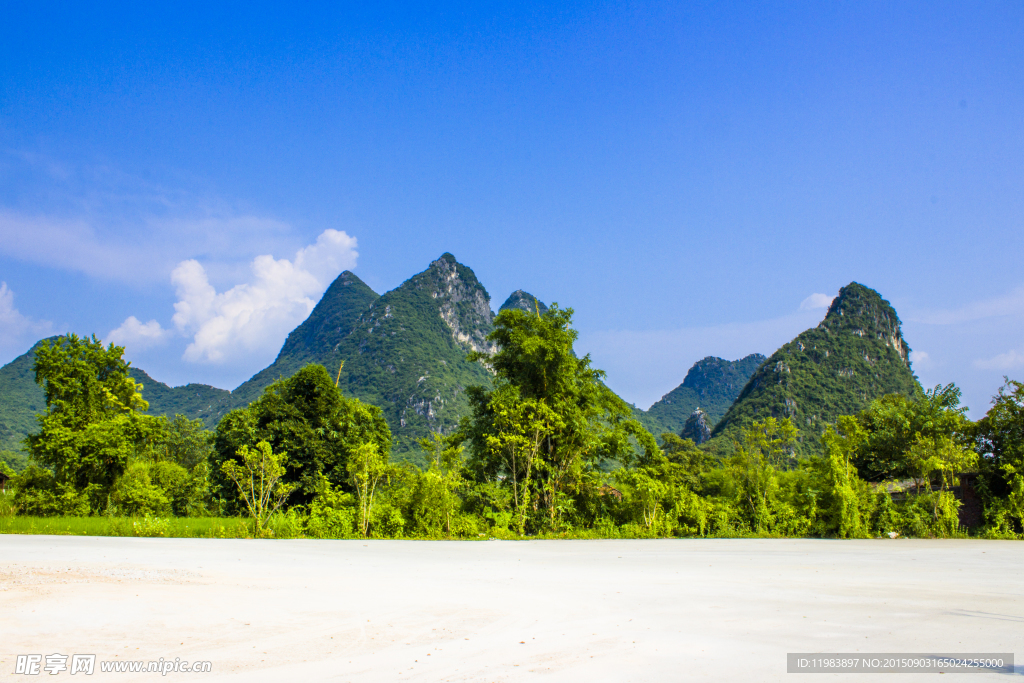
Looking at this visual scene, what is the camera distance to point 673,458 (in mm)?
36531

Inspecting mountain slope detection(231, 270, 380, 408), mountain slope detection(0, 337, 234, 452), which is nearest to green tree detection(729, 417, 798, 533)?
mountain slope detection(0, 337, 234, 452)

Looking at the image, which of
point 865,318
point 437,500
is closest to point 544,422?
point 437,500

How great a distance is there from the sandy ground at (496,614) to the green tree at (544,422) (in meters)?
6.29

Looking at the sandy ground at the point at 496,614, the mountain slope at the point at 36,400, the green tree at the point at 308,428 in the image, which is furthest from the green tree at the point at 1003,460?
the mountain slope at the point at 36,400

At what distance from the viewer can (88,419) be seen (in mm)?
22609

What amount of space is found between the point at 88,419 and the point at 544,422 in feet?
62.3

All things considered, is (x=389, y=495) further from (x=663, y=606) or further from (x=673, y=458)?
(x=673, y=458)

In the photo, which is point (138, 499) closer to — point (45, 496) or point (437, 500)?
point (45, 496)

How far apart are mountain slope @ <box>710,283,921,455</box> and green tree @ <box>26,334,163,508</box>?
51189 mm

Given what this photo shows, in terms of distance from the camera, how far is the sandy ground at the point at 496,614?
3209mm

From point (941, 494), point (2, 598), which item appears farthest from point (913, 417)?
point (2, 598)

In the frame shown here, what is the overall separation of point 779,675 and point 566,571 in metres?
4.85

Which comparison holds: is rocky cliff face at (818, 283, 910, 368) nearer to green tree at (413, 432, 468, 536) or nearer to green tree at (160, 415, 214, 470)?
green tree at (160, 415, 214, 470)

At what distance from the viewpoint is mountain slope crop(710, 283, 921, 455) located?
69.2 m
